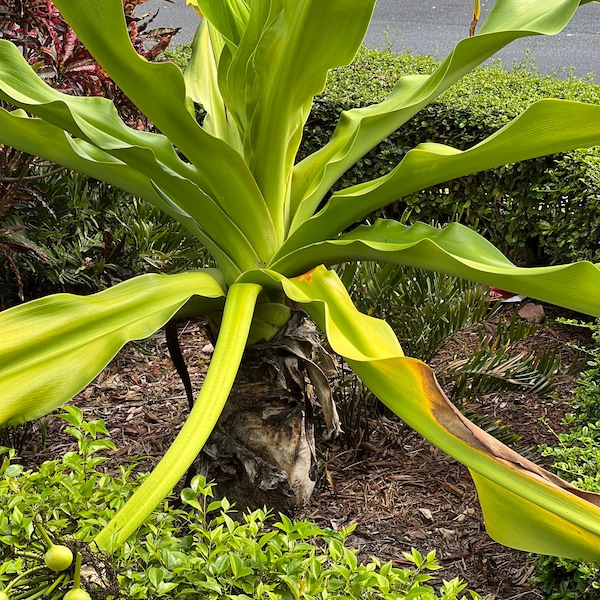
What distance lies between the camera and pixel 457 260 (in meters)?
1.67

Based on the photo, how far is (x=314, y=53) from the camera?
5.86ft

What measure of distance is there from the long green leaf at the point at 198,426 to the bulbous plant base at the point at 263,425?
0.74 ft

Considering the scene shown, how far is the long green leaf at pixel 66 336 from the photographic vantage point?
156 centimetres

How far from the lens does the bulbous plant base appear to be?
202 centimetres

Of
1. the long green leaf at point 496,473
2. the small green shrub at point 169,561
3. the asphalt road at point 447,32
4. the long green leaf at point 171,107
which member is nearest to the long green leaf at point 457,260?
the long green leaf at point 171,107

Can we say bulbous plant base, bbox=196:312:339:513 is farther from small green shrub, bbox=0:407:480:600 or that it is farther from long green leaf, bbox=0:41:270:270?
small green shrub, bbox=0:407:480:600

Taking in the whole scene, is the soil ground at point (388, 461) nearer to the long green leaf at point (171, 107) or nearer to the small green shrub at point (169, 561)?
the long green leaf at point (171, 107)

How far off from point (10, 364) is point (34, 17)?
67.4 inches

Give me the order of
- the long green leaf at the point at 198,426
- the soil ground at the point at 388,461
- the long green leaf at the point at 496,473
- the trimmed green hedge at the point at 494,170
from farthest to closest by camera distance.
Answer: the trimmed green hedge at the point at 494,170 < the soil ground at the point at 388,461 < the long green leaf at the point at 496,473 < the long green leaf at the point at 198,426

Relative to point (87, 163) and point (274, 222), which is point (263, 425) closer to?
point (274, 222)

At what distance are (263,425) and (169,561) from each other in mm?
920

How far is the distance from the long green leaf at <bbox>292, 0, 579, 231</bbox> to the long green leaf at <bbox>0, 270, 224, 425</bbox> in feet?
1.61

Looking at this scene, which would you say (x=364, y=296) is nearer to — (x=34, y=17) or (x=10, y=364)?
(x=10, y=364)

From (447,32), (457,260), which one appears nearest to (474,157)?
(457,260)
